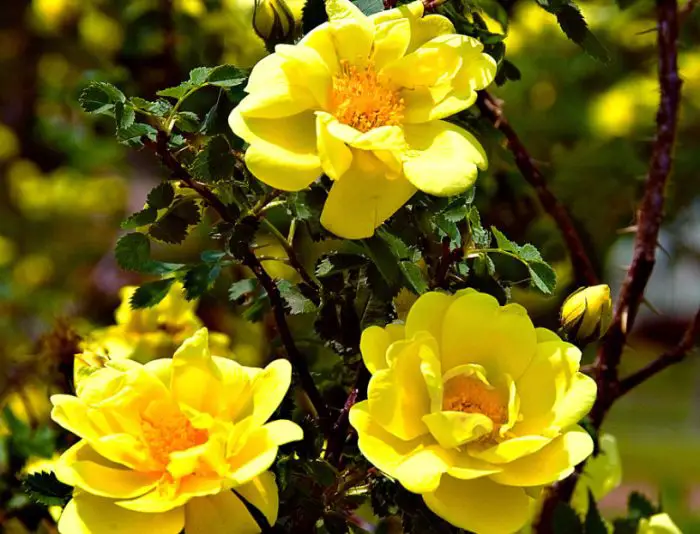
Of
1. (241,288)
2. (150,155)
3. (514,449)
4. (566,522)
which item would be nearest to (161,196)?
(241,288)

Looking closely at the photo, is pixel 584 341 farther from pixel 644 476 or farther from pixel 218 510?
pixel 644 476

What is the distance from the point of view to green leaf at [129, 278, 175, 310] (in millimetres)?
540

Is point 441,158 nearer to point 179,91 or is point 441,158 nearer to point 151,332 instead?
point 179,91

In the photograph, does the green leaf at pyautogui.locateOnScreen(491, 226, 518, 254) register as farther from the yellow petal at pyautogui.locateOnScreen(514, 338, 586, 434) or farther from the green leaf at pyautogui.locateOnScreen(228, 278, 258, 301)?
the green leaf at pyautogui.locateOnScreen(228, 278, 258, 301)

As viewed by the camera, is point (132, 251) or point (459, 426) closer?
point (459, 426)

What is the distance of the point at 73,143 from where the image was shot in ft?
6.62

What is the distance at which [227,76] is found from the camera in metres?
0.46

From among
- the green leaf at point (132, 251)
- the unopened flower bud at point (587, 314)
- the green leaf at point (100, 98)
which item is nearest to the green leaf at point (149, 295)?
the green leaf at point (132, 251)

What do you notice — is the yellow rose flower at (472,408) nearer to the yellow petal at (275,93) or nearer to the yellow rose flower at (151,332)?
the yellow petal at (275,93)

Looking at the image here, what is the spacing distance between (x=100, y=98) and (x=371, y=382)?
0.20m

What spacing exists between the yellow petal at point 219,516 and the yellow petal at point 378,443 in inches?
2.4

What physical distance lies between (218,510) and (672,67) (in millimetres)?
507

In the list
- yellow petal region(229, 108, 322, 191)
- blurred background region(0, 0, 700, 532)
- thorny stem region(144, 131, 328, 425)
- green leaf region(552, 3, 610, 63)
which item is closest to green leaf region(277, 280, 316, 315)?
thorny stem region(144, 131, 328, 425)

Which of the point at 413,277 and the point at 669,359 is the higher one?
the point at 413,277
